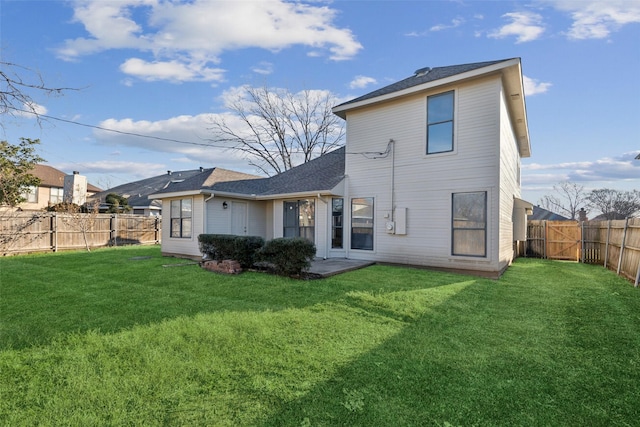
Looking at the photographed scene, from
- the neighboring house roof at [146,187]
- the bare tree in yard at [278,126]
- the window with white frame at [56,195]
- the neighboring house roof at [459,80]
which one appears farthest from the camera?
the neighboring house roof at [146,187]

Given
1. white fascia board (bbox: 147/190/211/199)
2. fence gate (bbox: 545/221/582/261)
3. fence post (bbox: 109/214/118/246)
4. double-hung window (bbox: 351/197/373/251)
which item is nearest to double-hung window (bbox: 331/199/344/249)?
double-hung window (bbox: 351/197/373/251)

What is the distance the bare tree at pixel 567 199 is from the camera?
106ft

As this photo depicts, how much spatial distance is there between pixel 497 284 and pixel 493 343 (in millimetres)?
3882

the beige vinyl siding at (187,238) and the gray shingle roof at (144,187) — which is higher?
the gray shingle roof at (144,187)

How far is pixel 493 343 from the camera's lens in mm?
3975

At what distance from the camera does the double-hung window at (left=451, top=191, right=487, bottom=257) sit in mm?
8258

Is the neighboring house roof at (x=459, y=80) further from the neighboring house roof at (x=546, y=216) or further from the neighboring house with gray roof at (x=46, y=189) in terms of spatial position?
the neighboring house with gray roof at (x=46, y=189)

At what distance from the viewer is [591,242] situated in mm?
12742

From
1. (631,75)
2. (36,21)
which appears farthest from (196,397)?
(631,75)

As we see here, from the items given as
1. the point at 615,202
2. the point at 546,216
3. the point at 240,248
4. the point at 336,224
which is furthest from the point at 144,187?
the point at 615,202

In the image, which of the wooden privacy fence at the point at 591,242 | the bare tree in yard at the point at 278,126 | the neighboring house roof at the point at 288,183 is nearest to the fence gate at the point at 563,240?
the wooden privacy fence at the point at 591,242

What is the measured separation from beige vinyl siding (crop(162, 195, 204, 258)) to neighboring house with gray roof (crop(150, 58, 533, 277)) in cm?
4

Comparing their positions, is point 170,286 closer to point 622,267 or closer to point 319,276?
point 319,276

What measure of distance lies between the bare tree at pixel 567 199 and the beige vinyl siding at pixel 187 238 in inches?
1428
